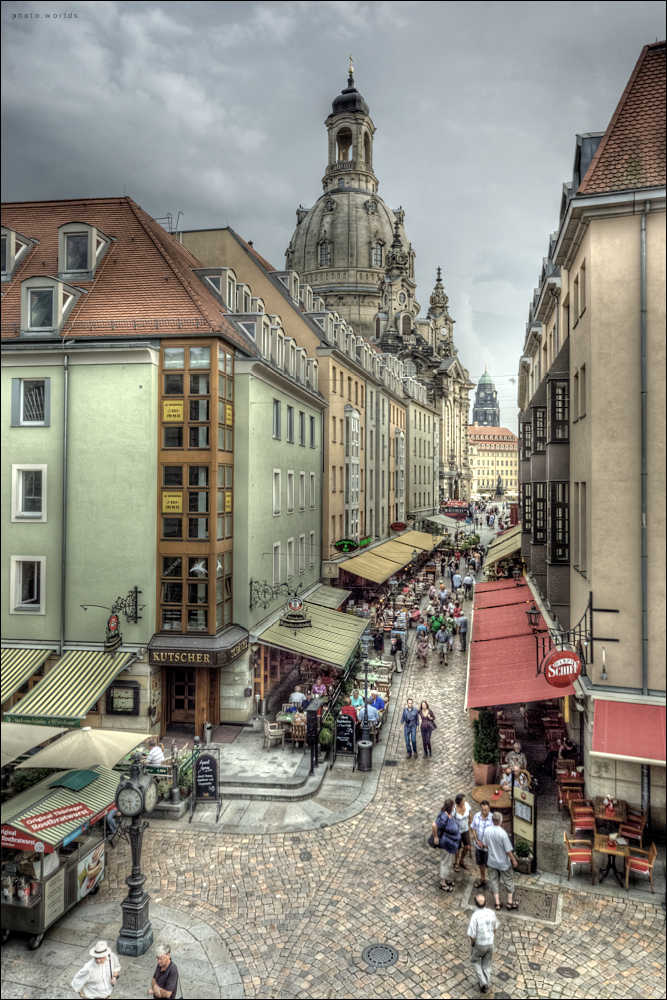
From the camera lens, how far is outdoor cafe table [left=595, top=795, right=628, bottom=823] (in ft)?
39.9

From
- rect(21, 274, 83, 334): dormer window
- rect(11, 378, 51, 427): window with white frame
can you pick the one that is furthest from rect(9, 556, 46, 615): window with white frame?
rect(21, 274, 83, 334): dormer window

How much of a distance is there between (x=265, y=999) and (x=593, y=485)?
10.0 m

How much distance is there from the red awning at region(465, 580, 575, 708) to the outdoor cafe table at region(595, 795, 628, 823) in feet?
7.06

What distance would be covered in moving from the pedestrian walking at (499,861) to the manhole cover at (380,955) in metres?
2.10

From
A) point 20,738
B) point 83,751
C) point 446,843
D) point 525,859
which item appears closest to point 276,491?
point 83,751

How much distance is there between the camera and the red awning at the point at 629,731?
11695 millimetres

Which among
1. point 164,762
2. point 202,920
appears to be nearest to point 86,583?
point 164,762

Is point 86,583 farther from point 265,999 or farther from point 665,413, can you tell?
point 665,413

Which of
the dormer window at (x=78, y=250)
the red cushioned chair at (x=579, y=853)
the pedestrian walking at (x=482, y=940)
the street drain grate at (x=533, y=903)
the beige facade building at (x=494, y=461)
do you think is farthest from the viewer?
the beige facade building at (x=494, y=461)

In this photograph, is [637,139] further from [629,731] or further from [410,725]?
[410,725]

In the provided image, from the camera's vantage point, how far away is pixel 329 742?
17.5 m

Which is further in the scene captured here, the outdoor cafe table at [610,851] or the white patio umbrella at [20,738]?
the outdoor cafe table at [610,851]

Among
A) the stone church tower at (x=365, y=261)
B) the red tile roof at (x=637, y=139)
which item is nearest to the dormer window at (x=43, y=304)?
the red tile roof at (x=637, y=139)

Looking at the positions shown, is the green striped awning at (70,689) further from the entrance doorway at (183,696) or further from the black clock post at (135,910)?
the black clock post at (135,910)
